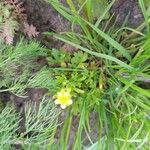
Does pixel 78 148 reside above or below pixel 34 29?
below

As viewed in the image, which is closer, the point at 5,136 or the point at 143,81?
the point at 5,136

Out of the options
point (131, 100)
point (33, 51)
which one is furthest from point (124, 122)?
point (33, 51)

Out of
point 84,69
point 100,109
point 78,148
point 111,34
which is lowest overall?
point 78,148

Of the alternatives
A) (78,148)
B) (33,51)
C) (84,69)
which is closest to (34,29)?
(33,51)

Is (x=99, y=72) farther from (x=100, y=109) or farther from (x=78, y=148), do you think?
(x=78, y=148)

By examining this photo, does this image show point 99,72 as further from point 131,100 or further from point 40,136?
point 40,136

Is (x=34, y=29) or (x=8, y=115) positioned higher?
(x=34, y=29)
